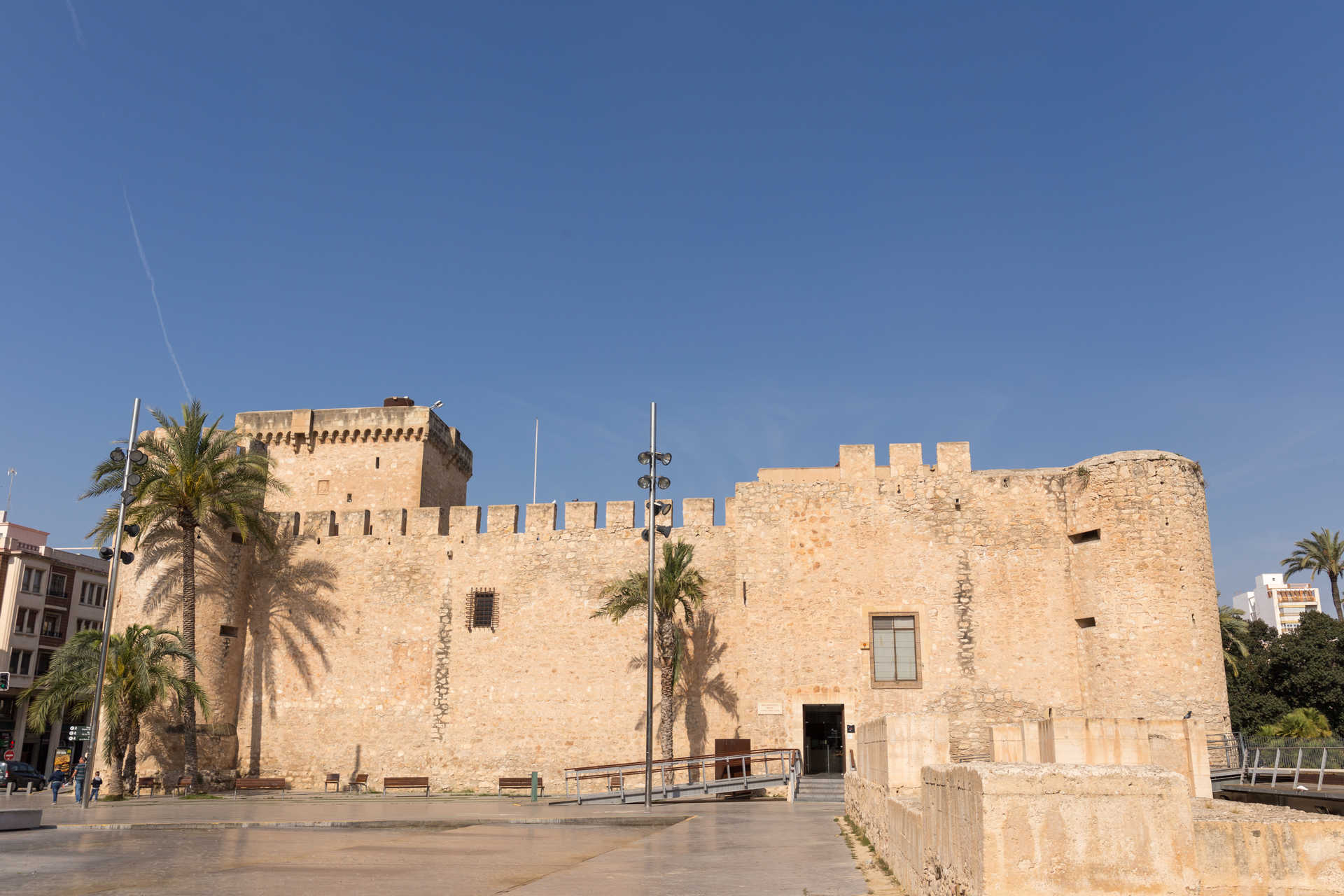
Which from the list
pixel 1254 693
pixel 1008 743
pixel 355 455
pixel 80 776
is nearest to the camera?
pixel 1008 743

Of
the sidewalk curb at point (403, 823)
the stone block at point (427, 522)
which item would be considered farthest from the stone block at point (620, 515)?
the sidewalk curb at point (403, 823)

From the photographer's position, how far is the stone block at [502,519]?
87.1 ft

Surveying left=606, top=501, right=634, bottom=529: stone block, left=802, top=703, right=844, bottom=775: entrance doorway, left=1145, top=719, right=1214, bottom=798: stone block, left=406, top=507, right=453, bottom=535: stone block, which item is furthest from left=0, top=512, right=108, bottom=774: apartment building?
left=1145, top=719, right=1214, bottom=798: stone block

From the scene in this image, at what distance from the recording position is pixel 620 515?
84.8 ft

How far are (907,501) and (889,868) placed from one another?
1605 centimetres

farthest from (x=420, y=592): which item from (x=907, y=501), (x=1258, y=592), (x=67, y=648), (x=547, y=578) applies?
(x=1258, y=592)

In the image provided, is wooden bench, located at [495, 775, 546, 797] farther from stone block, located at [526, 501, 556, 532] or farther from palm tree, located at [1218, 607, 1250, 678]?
palm tree, located at [1218, 607, 1250, 678]

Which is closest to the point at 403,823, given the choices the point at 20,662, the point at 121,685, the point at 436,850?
the point at 436,850

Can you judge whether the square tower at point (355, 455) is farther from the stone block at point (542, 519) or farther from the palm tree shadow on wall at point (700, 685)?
the palm tree shadow on wall at point (700, 685)

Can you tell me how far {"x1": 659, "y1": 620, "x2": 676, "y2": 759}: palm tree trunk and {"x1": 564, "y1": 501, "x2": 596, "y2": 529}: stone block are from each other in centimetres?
374

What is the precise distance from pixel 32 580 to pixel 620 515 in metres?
33.6

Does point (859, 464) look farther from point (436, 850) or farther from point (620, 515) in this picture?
point (436, 850)

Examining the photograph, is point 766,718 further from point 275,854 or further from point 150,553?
point 150,553

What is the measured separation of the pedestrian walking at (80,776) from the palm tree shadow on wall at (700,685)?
38.5 ft
